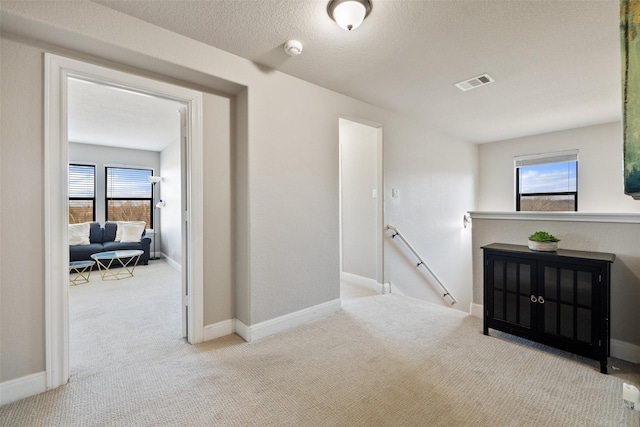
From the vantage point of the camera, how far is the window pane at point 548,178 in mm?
4734

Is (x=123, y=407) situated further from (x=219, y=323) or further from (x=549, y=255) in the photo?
(x=549, y=255)

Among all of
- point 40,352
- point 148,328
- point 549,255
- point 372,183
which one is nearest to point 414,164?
point 372,183

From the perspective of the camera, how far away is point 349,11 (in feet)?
5.66

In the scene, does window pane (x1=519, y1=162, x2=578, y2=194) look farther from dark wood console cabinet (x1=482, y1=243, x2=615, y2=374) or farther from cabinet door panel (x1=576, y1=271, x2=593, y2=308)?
cabinet door panel (x1=576, y1=271, x2=593, y2=308)

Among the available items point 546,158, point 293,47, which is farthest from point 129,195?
point 546,158

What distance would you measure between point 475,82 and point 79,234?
7040 mm

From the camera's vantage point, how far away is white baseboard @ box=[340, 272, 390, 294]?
3.74m

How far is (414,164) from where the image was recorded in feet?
13.9

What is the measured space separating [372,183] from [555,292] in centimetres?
242

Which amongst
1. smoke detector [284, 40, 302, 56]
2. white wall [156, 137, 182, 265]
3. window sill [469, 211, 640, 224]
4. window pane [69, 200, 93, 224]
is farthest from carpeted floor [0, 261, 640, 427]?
window pane [69, 200, 93, 224]

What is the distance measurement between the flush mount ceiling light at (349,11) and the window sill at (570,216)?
214 centimetres

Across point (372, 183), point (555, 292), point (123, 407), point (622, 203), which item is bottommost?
point (123, 407)

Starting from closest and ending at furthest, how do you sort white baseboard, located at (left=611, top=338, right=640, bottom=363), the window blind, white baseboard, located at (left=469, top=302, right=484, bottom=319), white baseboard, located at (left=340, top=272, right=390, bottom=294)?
1. white baseboard, located at (left=611, top=338, right=640, bottom=363)
2. white baseboard, located at (left=469, top=302, right=484, bottom=319)
3. white baseboard, located at (left=340, top=272, right=390, bottom=294)
4. the window blind

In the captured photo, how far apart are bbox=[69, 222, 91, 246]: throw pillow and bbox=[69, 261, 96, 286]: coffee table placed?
598mm
